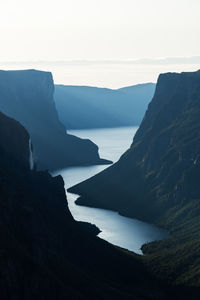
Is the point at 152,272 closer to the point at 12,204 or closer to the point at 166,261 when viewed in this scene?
the point at 166,261

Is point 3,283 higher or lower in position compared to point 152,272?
higher

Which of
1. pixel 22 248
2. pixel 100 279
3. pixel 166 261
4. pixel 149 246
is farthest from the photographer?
pixel 149 246

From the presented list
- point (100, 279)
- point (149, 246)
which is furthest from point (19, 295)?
point (149, 246)

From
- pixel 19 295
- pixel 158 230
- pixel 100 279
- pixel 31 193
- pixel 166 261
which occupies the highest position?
pixel 19 295

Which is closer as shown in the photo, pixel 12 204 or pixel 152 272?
pixel 12 204

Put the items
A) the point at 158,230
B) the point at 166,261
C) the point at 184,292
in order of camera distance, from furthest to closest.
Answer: the point at 158,230
the point at 166,261
the point at 184,292

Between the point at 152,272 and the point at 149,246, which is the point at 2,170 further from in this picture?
the point at 149,246
